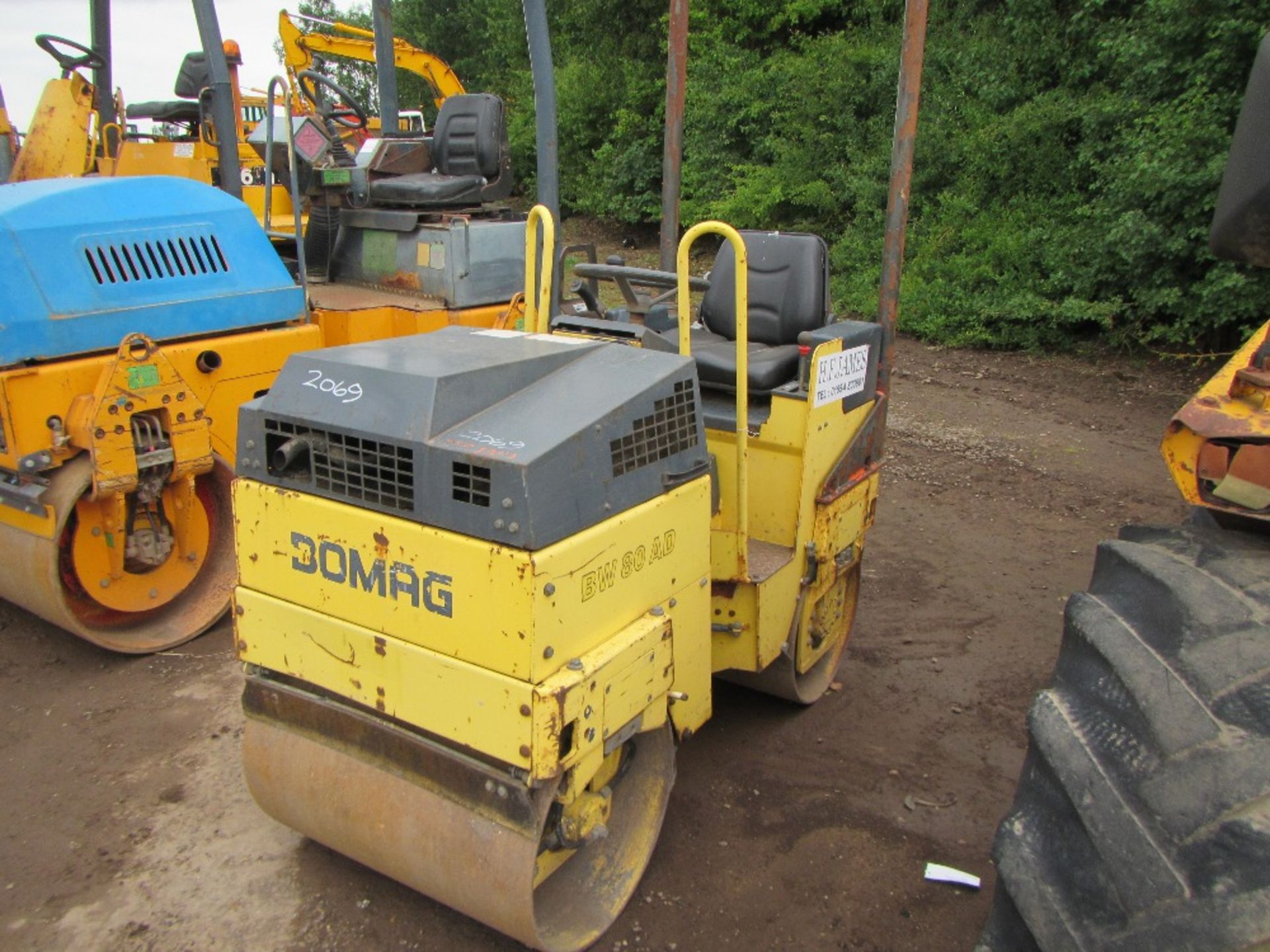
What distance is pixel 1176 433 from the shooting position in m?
2.06

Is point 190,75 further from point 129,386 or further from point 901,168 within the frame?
point 901,168

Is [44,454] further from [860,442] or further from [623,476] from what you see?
[860,442]

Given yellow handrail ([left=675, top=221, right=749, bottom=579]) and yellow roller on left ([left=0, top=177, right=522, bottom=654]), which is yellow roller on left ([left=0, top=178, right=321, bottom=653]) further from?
yellow handrail ([left=675, top=221, right=749, bottom=579])

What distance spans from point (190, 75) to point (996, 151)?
9.09m

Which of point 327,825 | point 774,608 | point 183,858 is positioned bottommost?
point 183,858

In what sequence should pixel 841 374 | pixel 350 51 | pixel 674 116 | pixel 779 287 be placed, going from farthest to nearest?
pixel 350 51 < pixel 674 116 < pixel 779 287 < pixel 841 374

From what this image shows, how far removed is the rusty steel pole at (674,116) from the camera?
20.2ft

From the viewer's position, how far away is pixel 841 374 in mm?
3531

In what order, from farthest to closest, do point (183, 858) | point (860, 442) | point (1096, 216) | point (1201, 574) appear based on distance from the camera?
point (1096, 216) < point (860, 442) < point (183, 858) < point (1201, 574)

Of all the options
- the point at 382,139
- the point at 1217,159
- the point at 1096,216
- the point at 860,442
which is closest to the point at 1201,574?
the point at 860,442

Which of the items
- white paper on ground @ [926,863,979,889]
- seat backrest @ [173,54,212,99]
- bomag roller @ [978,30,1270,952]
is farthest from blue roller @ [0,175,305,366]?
seat backrest @ [173,54,212,99]

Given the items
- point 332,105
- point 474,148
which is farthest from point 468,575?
point 332,105

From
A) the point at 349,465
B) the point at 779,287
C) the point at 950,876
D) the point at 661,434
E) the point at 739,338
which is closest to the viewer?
the point at 349,465

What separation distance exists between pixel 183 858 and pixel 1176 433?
281 cm
